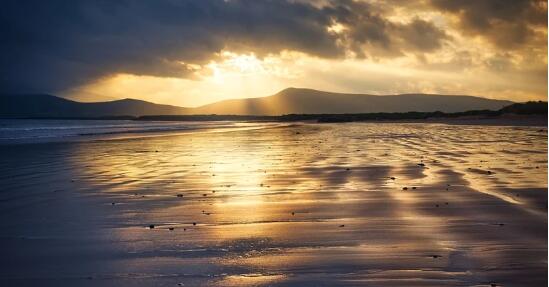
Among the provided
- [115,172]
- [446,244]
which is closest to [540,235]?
[446,244]

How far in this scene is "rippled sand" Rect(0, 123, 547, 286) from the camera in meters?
4.67

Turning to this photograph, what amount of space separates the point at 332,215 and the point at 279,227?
109 cm

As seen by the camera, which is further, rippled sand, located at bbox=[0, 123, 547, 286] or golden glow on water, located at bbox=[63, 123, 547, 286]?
golden glow on water, located at bbox=[63, 123, 547, 286]

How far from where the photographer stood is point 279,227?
6.57 m

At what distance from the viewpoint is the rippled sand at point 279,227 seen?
4672 mm

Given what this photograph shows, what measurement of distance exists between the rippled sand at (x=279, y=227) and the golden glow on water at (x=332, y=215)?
0.09 feet

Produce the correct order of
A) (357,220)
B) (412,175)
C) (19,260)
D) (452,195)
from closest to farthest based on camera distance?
(19,260), (357,220), (452,195), (412,175)

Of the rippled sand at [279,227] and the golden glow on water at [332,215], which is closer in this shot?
the rippled sand at [279,227]

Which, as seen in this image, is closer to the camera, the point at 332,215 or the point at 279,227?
the point at 279,227

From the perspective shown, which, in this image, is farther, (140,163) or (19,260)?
(140,163)

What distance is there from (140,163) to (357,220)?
411 inches

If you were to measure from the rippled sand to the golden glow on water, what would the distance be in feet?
0.09

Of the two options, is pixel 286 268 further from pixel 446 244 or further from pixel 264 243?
pixel 446 244

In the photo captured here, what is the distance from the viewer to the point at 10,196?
9.38 m
